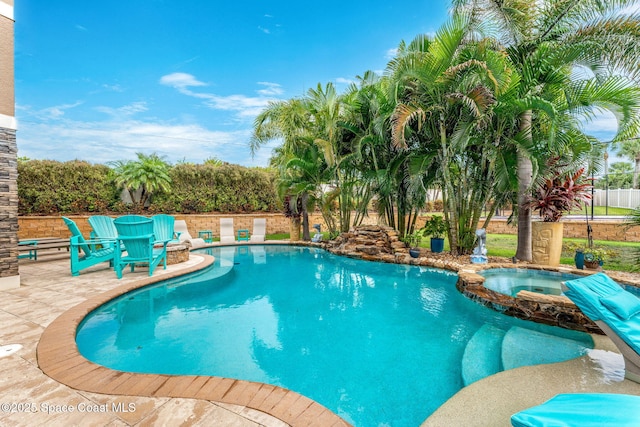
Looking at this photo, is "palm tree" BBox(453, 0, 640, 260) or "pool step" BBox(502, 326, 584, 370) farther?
"palm tree" BBox(453, 0, 640, 260)

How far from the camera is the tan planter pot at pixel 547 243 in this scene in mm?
7070

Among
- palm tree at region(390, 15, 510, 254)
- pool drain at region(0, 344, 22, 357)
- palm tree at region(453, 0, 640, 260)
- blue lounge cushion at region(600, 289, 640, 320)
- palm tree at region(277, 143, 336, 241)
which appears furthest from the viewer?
palm tree at region(277, 143, 336, 241)

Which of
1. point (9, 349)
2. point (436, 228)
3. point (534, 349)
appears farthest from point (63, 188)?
point (534, 349)

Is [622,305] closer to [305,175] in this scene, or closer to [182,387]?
[182,387]

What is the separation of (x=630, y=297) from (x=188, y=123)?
26.9 meters

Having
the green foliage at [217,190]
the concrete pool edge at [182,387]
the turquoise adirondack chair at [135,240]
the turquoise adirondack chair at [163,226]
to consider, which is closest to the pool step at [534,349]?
the concrete pool edge at [182,387]

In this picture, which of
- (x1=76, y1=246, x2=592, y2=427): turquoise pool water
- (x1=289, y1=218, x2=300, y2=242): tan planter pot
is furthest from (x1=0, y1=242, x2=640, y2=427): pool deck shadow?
(x1=289, y1=218, x2=300, y2=242): tan planter pot

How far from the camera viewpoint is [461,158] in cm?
844

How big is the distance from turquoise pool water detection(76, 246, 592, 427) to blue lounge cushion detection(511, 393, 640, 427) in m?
1.18

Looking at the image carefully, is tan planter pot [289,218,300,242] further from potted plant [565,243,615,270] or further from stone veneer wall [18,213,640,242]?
potted plant [565,243,615,270]

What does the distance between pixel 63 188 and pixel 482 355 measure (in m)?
16.1

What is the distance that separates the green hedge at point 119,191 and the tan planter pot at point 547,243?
9647 millimetres

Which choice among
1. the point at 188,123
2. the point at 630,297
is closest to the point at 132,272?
the point at 630,297

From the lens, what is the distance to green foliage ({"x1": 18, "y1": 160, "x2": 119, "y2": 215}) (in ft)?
38.8
